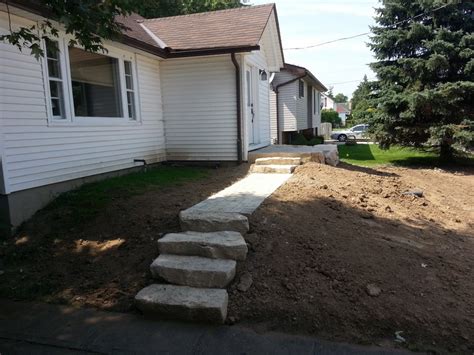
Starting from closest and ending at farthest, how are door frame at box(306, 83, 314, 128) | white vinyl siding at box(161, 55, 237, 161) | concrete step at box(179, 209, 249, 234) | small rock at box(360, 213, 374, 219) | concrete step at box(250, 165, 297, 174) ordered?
1. concrete step at box(179, 209, 249, 234)
2. small rock at box(360, 213, 374, 219)
3. concrete step at box(250, 165, 297, 174)
4. white vinyl siding at box(161, 55, 237, 161)
5. door frame at box(306, 83, 314, 128)

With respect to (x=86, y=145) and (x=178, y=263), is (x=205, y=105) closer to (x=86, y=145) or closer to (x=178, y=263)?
(x=86, y=145)

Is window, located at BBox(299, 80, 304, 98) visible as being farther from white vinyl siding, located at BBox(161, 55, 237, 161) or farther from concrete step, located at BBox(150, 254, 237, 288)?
concrete step, located at BBox(150, 254, 237, 288)

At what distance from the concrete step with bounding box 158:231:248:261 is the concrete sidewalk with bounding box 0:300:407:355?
2.84 ft

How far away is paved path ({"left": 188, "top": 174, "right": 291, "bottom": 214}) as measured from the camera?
16.9ft

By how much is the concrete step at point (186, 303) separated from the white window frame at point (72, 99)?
4.14 meters

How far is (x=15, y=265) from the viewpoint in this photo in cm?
486

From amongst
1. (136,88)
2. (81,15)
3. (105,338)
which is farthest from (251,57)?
(105,338)

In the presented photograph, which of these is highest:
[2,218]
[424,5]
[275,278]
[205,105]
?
[424,5]

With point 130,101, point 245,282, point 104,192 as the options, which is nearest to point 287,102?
point 130,101

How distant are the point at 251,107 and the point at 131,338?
8509 mm

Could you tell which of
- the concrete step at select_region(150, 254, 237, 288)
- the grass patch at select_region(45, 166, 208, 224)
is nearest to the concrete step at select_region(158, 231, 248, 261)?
the concrete step at select_region(150, 254, 237, 288)

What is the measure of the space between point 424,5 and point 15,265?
13611 millimetres

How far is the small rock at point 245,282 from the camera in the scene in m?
3.69

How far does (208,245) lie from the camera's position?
4125mm
